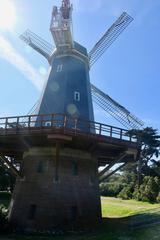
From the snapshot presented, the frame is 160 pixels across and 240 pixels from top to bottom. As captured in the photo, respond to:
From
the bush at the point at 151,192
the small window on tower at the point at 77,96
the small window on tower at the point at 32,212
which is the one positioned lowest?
the small window on tower at the point at 32,212

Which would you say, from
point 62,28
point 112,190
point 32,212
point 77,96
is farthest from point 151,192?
point 62,28

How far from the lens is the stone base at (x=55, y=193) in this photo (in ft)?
62.4

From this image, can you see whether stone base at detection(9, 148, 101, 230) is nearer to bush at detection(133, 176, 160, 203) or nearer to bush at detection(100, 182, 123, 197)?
bush at detection(133, 176, 160, 203)

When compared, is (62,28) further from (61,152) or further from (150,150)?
(150,150)

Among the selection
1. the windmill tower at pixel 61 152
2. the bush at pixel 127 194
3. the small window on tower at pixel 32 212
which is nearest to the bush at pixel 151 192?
the bush at pixel 127 194

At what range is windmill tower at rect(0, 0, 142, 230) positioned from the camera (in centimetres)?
1888

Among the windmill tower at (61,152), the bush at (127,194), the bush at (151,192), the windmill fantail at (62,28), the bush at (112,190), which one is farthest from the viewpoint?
the bush at (112,190)

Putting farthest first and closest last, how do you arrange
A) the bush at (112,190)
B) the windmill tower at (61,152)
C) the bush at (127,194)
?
the bush at (112,190), the bush at (127,194), the windmill tower at (61,152)

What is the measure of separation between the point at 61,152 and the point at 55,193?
2696 millimetres

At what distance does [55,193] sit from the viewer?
63.1 ft

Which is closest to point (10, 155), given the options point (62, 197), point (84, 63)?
point (62, 197)

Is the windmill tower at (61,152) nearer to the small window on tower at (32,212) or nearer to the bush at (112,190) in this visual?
the small window on tower at (32,212)

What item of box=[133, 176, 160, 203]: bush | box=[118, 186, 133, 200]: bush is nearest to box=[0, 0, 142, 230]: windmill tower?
box=[133, 176, 160, 203]: bush

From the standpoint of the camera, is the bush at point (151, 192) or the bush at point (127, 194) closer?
the bush at point (151, 192)
